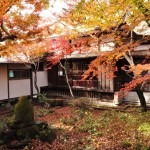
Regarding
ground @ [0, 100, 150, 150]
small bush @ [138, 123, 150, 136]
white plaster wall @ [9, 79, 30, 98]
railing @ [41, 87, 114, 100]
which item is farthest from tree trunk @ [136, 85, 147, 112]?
white plaster wall @ [9, 79, 30, 98]

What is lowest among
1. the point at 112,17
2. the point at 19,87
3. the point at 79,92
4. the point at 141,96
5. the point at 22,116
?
the point at 22,116

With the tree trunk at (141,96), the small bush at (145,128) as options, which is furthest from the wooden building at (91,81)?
the small bush at (145,128)

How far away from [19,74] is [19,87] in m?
1.28

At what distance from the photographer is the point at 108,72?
17266 millimetres

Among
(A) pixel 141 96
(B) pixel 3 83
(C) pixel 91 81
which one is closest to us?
(A) pixel 141 96

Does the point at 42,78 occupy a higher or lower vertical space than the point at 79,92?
higher

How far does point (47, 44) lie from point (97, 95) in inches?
280

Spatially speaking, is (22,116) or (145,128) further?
(145,128)

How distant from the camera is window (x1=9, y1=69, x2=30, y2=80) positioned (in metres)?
19.5

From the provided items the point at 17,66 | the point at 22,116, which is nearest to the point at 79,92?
the point at 17,66

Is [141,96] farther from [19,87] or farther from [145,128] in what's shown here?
[19,87]

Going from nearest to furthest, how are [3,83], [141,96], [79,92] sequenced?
[141,96]
[3,83]
[79,92]

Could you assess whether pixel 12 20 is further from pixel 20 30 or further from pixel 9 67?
pixel 9 67

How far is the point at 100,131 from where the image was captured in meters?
11.5
